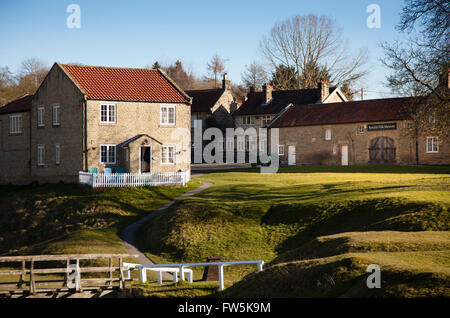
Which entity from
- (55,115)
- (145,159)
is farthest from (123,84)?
(145,159)

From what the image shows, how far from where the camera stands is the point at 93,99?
43.1 m

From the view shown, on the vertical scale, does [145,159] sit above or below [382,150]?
below

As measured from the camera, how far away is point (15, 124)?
50375 mm

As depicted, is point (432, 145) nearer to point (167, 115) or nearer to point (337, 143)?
point (337, 143)

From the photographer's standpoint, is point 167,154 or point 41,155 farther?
point 41,155

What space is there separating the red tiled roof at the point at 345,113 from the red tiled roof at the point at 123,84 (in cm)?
1701

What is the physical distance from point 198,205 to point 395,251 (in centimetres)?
1750

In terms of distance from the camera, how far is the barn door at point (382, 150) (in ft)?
172

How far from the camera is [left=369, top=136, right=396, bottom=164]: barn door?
52531 millimetres

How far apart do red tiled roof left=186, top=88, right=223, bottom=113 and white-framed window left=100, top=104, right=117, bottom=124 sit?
100ft

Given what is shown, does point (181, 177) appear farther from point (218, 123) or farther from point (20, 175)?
point (218, 123)

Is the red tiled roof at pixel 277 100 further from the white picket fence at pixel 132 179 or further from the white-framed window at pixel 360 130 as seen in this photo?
the white picket fence at pixel 132 179

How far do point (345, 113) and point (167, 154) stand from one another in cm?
2051
